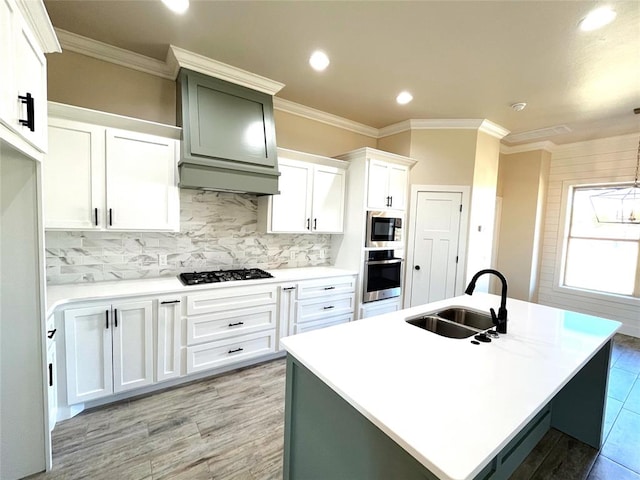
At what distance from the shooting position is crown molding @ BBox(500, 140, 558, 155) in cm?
468

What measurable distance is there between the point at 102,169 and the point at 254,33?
5.19 ft

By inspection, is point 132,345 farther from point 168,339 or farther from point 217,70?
point 217,70

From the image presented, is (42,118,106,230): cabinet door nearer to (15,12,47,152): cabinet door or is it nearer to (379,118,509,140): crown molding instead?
(15,12,47,152): cabinet door

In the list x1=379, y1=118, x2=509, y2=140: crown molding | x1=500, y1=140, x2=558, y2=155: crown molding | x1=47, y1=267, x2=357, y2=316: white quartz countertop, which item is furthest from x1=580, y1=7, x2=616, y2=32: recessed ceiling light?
x1=500, y1=140, x2=558, y2=155: crown molding

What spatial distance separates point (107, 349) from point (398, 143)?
4.04m

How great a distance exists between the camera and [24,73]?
4.37 feet

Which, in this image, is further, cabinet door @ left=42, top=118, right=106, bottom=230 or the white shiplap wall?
the white shiplap wall

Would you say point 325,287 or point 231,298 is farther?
point 325,287

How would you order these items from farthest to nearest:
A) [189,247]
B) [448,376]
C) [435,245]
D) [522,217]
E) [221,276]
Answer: [522,217], [435,245], [189,247], [221,276], [448,376]

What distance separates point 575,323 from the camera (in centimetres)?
188

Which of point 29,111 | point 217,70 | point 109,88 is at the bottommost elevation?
point 29,111

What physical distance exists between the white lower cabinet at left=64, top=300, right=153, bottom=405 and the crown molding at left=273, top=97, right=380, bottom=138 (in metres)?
2.56

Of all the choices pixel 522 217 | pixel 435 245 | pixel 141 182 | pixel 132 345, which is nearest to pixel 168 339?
pixel 132 345

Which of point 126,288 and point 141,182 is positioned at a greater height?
point 141,182
